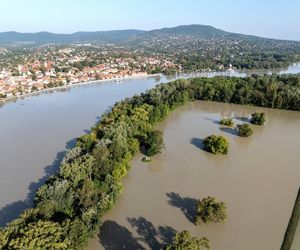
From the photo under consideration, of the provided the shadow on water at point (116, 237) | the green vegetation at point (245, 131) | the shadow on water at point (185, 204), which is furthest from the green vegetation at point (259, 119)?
the shadow on water at point (116, 237)

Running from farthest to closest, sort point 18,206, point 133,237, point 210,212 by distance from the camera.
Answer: point 18,206 < point 210,212 < point 133,237

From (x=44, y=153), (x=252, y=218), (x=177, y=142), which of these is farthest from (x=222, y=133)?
(x=44, y=153)

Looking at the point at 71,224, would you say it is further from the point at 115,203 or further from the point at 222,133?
the point at 222,133

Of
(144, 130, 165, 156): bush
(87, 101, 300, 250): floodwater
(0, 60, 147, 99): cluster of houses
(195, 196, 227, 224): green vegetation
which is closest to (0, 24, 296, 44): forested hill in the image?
(0, 60, 147, 99): cluster of houses

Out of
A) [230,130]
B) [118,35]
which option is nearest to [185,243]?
[230,130]

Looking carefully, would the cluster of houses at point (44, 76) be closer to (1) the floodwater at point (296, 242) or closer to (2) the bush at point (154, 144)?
(2) the bush at point (154, 144)

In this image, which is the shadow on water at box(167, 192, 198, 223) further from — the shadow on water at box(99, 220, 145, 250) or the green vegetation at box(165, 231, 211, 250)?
the green vegetation at box(165, 231, 211, 250)

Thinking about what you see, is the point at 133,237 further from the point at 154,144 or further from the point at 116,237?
the point at 154,144
